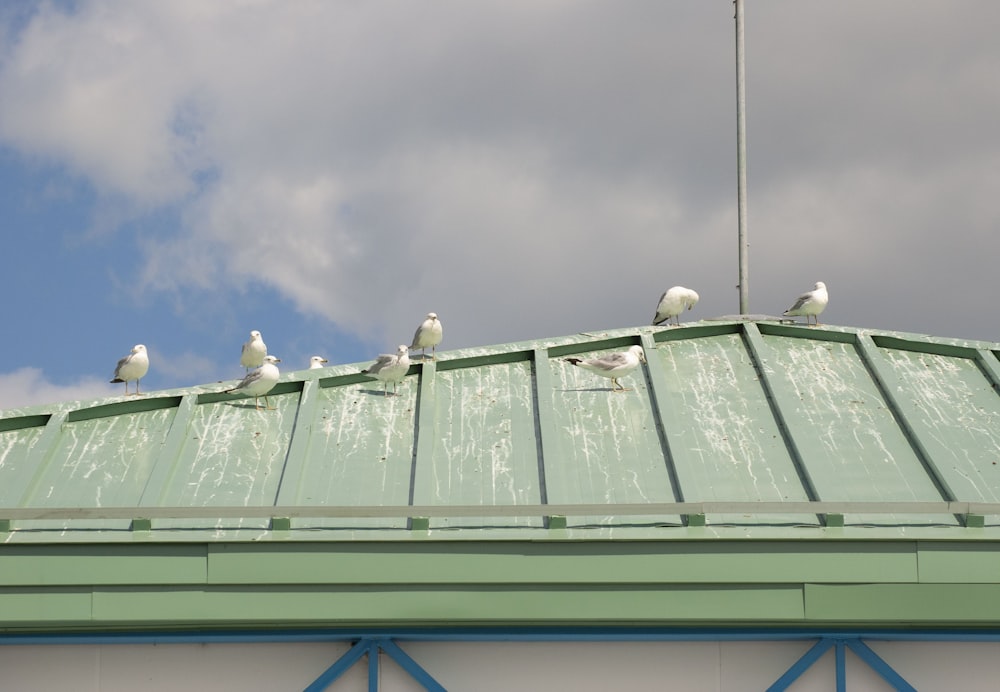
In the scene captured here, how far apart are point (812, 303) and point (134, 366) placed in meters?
7.61

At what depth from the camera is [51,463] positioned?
10.3m

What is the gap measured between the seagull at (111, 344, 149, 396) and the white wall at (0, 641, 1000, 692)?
5.33 metres

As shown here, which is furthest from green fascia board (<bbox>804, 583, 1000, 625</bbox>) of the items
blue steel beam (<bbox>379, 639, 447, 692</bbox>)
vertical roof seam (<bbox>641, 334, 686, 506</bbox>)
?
blue steel beam (<bbox>379, 639, 447, 692</bbox>)

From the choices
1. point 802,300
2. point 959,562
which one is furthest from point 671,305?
point 959,562

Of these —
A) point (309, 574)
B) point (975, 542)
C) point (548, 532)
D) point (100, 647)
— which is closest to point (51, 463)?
point (100, 647)

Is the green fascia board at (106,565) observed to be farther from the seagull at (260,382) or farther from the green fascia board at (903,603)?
the green fascia board at (903,603)

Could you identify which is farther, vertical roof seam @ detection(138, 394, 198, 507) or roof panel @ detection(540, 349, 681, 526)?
vertical roof seam @ detection(138, 394, 198, 507)

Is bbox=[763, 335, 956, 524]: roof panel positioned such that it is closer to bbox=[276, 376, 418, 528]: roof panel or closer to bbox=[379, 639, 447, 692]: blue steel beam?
bbox=[379, 639, 447, 692]: blue steel beam

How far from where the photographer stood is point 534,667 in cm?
839

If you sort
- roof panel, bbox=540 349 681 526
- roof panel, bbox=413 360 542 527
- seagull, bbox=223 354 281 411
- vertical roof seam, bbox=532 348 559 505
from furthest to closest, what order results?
Answer: 1. seagull, bbox=223 354 281 411
2. vertical roof seam, bbox=532 348 559 505
3. roof panel, bbox=413 360 542 527
4. roof panel, bbox=540 349 681 526

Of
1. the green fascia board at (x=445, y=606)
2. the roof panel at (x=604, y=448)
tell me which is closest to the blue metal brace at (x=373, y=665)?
the green fascia board at (x=445, y=606)

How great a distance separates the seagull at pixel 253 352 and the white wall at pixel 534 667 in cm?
575

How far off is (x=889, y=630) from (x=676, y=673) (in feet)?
4.93

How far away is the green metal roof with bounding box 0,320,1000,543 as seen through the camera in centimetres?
853
